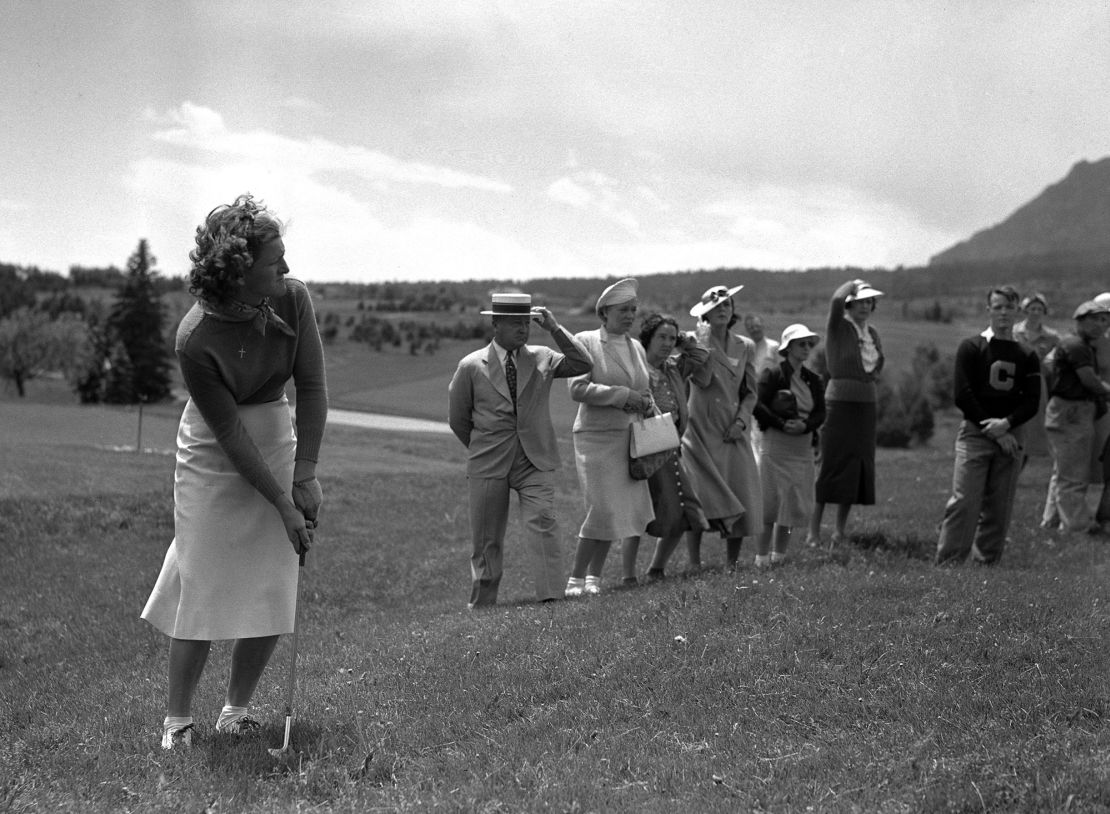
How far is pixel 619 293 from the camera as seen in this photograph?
10297 millimetres

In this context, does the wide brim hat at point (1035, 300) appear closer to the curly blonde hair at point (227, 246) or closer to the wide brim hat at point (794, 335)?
the wide brim hat at point (794, 335)

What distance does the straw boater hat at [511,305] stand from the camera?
9.62 m

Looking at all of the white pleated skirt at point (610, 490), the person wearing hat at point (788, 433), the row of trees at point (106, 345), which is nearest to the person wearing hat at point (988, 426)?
the person wearing hat at point (788, 433)

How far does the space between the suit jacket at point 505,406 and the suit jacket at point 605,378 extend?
1.25 feet

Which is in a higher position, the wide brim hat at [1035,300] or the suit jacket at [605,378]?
the wide brim hat at [1035,300]

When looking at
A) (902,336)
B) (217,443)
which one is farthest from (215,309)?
(902,336)

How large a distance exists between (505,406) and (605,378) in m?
1.10

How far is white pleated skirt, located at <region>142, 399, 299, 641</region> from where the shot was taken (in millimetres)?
5656

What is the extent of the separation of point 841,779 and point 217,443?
3319 millimetres

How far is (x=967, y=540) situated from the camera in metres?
10.7

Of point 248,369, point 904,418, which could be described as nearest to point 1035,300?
point 248,369

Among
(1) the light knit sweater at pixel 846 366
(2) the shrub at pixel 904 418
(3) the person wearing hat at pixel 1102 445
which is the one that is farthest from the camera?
(2) the shrub at pixel 904 418

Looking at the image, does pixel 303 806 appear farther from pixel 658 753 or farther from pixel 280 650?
pixel 280 650

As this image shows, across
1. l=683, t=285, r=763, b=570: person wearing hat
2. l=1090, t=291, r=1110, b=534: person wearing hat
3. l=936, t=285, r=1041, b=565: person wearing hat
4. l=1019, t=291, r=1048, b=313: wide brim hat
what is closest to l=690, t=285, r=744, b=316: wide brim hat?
l=683, t=285, r=763, b=570: person wearing hat
